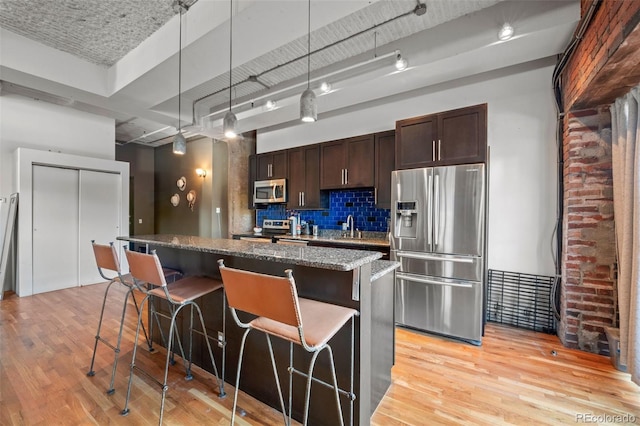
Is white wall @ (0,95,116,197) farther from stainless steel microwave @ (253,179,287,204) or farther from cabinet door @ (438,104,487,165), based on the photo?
cabinet door @ (438,104,487,165)

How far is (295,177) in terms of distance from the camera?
4.55 metres

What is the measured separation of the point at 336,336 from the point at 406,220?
1.85m

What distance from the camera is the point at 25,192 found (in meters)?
4.12

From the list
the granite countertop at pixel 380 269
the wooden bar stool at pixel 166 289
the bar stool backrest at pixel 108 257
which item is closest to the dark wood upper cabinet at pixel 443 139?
the granite countertop at pixel 380 269

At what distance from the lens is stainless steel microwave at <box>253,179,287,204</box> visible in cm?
465

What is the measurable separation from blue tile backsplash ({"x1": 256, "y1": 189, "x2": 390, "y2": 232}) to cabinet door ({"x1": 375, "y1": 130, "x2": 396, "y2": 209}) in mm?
363

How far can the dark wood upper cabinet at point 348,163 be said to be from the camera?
375 cm

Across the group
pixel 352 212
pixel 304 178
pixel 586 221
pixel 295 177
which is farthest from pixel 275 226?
pixel 586 221

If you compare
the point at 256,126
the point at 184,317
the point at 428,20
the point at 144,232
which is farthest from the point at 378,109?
the point at 144,232

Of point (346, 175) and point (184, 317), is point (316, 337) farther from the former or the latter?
Result: point (346, 175)

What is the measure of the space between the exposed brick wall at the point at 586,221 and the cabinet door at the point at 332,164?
248 cm

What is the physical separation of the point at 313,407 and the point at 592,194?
9.65 feet

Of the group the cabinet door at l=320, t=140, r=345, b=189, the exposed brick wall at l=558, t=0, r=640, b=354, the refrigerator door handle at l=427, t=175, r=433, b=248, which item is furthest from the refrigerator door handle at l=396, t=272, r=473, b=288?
the cabinet door at l=320, t=140, r=345, b=189

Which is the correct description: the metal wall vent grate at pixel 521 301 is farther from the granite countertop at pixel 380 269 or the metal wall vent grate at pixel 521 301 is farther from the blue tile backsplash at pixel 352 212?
the granite countertop at pixel 380 269
